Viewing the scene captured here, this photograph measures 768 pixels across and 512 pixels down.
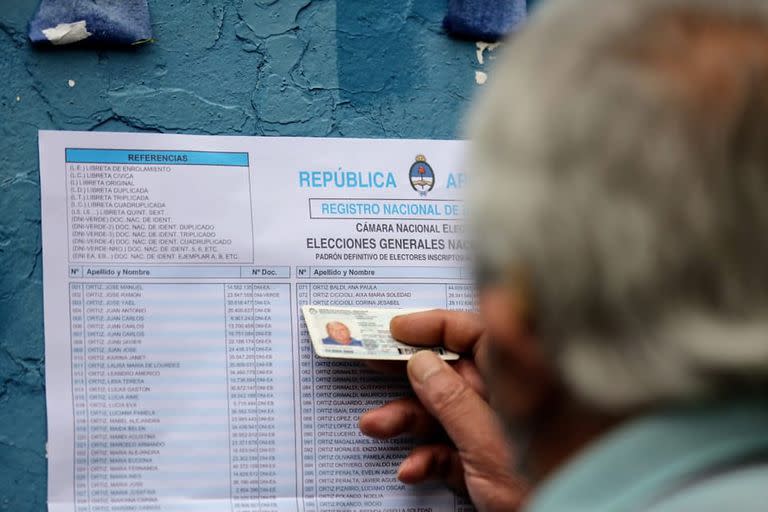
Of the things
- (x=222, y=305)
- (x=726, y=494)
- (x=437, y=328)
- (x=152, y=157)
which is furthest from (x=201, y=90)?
(x=726, y=494)

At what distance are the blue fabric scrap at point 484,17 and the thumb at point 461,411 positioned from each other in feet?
1.02

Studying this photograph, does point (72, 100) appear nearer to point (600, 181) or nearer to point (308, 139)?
point (308, 139)

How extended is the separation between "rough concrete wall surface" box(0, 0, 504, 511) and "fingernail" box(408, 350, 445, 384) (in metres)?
0.21

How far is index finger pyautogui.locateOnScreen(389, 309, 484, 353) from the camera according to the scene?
33.0 inches

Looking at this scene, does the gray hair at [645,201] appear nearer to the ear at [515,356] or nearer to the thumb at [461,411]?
the ear at [515,356]

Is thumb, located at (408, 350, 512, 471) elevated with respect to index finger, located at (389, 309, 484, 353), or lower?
lower

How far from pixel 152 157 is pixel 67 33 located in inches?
A: 5.0

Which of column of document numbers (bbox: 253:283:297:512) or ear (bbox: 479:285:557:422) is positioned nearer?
ear (bbox: 479:285:557:422)

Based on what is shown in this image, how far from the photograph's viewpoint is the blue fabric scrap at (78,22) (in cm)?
82

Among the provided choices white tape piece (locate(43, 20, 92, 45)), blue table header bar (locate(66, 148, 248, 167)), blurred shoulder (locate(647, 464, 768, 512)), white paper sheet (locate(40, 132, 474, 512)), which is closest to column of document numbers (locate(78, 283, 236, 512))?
white paper sheet (locate(40, 132, 474, 512))

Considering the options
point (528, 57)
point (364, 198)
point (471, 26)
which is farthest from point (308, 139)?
point (528, 57)

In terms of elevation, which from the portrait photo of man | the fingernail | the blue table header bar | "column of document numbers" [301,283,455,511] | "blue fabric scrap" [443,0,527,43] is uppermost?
"blue fabric scrap" [443,0,527,43]

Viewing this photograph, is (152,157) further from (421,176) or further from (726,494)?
(726,494)

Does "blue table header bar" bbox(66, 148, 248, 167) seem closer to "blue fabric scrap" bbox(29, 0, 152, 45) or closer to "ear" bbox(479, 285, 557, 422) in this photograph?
"blue fabric scrap" bbox(29, 0, 152, 45)
